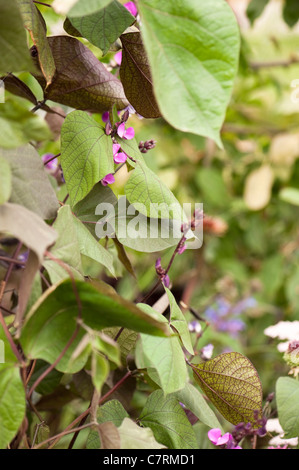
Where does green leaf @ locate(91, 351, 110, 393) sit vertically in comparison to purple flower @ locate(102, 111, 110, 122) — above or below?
below

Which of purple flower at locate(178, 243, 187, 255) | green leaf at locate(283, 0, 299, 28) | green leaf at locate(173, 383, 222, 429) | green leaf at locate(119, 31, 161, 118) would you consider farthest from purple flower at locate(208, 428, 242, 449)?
green leaf at locate(283, 0, 299, 28)

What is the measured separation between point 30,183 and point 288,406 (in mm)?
275

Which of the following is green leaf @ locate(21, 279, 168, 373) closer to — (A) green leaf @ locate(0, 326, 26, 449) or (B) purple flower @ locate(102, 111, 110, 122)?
(A) green leaf @ locate(0, 326, 26, 449)

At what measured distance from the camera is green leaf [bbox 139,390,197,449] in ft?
1.11

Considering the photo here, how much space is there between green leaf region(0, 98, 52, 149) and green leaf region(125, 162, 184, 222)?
11 centimetres

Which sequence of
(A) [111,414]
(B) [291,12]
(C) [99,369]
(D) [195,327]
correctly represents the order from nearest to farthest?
1. (C) [99,369]
2. (A) [111,414]
3. (D) [195,327]
4. (B) [291,12]

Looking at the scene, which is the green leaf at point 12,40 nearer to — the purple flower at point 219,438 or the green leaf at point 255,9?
the purple flower at point 219,438

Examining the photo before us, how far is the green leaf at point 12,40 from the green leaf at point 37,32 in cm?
5

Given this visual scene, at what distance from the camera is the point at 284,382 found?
413 mm

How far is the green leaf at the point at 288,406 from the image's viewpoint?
0.39m

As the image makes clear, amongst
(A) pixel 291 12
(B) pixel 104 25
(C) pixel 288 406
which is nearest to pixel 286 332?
(C) pixel 288 406

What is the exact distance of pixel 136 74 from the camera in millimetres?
350

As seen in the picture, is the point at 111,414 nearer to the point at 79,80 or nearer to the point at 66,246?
the point at 66,246

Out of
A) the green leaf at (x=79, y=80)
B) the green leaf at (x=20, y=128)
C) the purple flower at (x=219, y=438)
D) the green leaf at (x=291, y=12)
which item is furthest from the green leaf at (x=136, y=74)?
the green leaf at (x=291, y=12)
